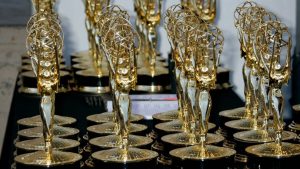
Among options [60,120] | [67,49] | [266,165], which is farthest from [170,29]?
[67,49]

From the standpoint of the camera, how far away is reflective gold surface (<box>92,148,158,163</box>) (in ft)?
9.96

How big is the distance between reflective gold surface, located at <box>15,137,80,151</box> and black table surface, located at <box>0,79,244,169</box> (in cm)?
32

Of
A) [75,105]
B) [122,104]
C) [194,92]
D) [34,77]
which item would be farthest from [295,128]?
[34,77]

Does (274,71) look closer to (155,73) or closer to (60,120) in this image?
(60,120)

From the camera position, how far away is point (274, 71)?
122 inches

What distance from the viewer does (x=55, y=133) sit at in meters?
3.41

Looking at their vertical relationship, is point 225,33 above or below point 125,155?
above

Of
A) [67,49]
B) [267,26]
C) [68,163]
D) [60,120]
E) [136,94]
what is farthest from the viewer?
[67,49]

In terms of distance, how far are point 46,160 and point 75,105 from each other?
104 cm

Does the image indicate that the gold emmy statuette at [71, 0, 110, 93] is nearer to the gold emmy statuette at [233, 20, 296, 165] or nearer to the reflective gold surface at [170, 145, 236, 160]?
the gold emmy statuette at [233, 20, 296, 165]

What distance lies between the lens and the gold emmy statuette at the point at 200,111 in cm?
306

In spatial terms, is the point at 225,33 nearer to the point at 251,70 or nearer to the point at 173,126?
the point at 251,70

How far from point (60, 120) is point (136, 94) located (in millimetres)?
605

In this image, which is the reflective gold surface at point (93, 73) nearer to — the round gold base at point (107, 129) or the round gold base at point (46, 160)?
the round gold base at point (107, 129)
